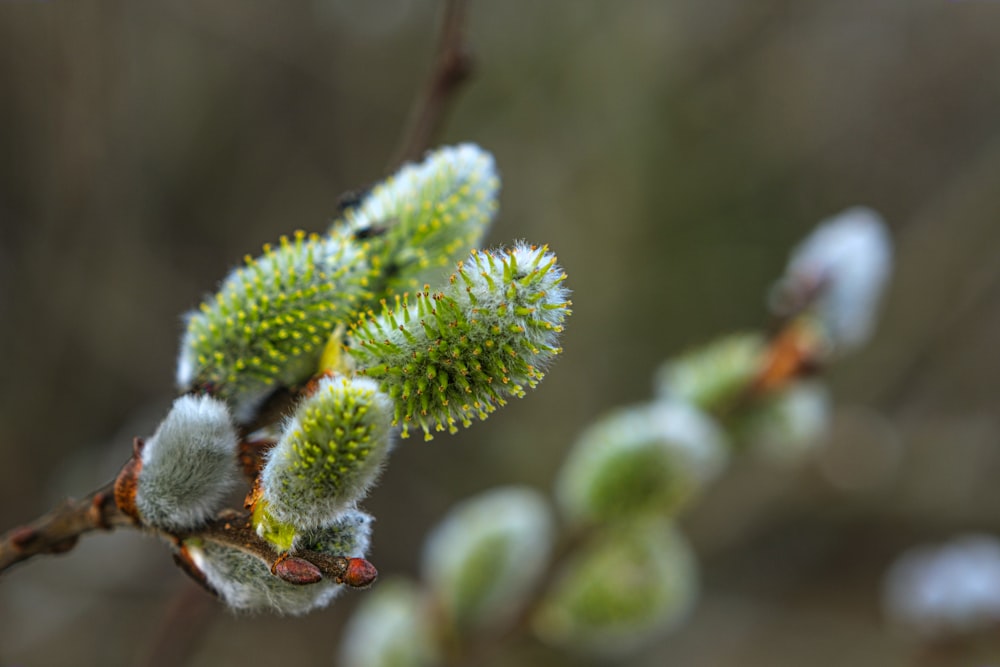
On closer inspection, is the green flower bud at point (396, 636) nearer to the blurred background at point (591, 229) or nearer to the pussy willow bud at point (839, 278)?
the pussy willow bud at point (839, 278)

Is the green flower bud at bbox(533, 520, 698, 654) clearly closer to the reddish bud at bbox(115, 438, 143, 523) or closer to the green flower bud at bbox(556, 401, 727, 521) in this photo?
the green flower bud at bbox(556, 401, 727, 521)

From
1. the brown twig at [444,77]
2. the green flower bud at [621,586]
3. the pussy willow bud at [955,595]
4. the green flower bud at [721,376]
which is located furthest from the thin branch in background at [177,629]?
the pussy willow bud at [955,595]

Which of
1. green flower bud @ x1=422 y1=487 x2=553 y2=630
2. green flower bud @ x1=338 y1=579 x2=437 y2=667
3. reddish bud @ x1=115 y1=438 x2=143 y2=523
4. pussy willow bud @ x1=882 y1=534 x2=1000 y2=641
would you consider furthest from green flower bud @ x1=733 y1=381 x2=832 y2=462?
reddish bud @ x1=115 y1=438 x2=143 y2=523

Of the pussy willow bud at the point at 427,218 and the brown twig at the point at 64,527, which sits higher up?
the pussy willow bud at the point at 427,218

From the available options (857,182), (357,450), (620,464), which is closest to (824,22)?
(857,182)

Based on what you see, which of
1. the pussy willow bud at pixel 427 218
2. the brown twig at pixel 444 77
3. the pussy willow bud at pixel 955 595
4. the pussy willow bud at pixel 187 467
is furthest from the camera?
the pussy willow bud at pixel 955 595

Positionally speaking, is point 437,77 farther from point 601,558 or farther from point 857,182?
point 857,182

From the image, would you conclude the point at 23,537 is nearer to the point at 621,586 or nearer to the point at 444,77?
the point at 444,77
